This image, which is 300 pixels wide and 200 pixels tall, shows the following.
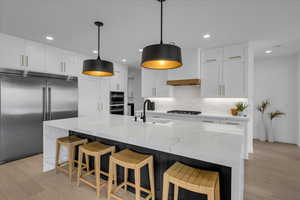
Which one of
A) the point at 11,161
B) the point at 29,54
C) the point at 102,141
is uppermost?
the point at 29,54

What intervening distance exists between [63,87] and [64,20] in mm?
1697

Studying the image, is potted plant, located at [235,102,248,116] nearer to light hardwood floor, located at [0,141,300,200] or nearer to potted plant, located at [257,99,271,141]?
light hardwood floor, located at [0,141,300,200]

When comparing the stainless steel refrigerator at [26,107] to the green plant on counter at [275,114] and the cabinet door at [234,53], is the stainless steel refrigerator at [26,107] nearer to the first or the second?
the cabinet door at [234,53]

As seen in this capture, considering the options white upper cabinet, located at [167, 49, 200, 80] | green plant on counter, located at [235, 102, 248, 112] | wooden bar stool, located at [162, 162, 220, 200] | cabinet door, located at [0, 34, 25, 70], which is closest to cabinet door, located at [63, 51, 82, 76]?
cabinet door, located at [0, 34, 25, 70]

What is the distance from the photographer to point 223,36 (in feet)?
9.30

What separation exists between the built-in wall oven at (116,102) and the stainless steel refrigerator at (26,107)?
5.25 ft

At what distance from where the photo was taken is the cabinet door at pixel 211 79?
3471mm

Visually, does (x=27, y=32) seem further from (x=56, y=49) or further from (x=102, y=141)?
(x=102, y=141)

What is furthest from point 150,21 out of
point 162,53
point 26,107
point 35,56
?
point 26,107

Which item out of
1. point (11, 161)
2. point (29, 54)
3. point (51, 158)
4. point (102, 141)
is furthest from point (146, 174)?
point (29, 54)

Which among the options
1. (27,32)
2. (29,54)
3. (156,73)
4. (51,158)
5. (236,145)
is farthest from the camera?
(156,73)

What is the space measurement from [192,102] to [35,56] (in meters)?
3.99

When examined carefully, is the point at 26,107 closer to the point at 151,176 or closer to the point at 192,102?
the point at 151,176

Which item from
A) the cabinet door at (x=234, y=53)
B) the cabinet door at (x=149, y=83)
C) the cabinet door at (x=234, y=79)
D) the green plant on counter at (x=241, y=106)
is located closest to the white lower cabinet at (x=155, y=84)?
the cabinet door at (x=149, y=83)
